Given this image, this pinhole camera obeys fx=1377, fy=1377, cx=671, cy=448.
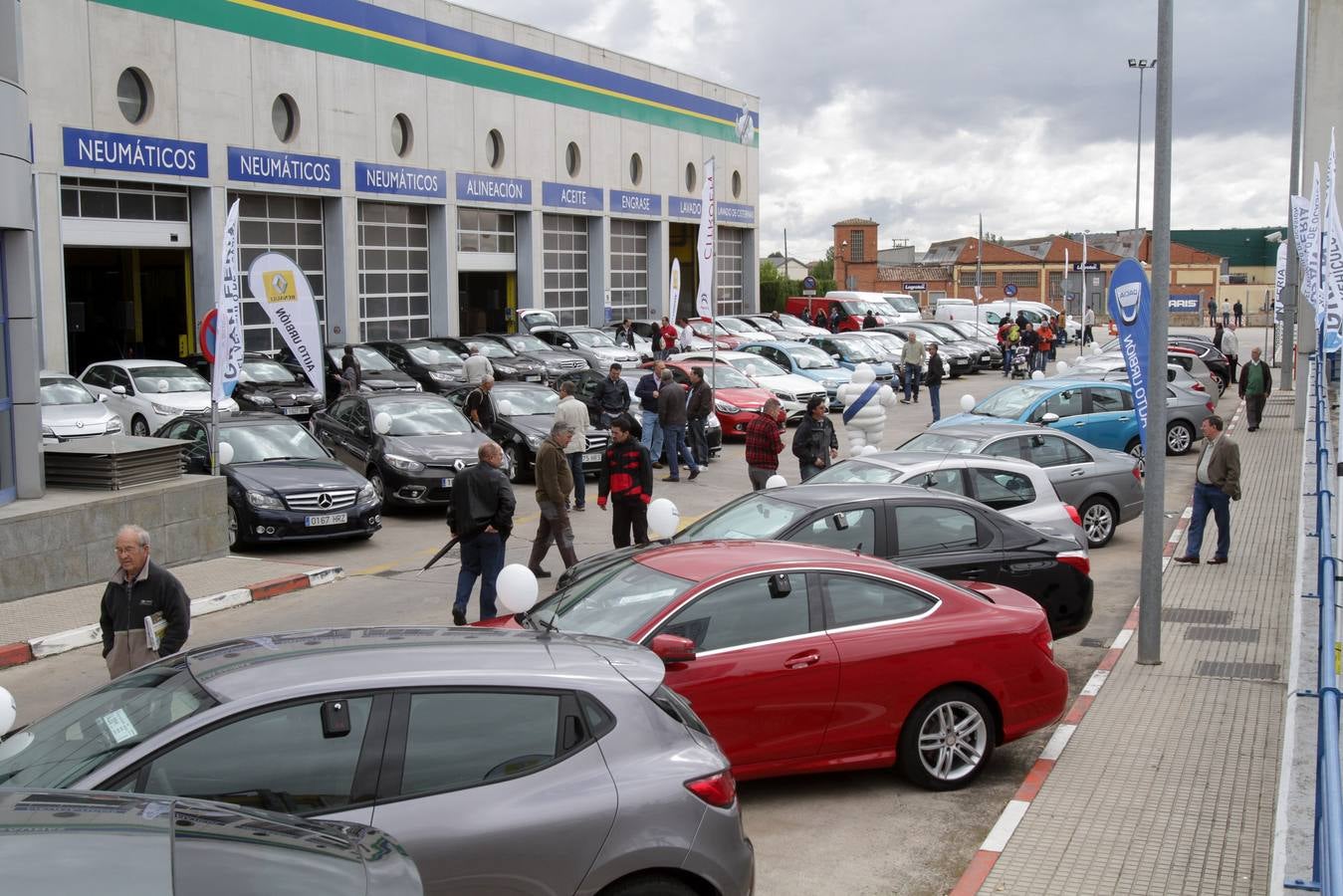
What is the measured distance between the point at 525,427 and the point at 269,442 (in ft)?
15.7

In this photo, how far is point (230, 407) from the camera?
2444 centimetres

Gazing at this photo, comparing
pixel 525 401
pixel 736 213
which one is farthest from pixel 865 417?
pixel 736 213

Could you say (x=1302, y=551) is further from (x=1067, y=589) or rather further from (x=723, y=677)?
(x=723, y=677)

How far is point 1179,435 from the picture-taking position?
2425 centimetres

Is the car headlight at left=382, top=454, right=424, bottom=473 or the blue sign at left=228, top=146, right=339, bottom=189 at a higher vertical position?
the blue sign at left=228, top=146, right=339, bottom=189

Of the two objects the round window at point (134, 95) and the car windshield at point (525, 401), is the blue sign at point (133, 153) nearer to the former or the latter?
the round window at point (134, 95)

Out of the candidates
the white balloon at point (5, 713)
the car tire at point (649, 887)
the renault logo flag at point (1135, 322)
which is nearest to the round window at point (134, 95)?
the renault logo flag at point (1135, 322)

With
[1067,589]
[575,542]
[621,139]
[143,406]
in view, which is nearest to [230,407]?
[143,406]

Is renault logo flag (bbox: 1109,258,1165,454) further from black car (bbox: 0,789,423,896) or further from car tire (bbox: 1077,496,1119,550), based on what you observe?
black car (bbox: 0,789,423,896)

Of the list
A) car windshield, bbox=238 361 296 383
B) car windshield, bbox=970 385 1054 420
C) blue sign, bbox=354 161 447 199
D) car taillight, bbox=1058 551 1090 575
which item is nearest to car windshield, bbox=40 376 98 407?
car windshield, bbox=238 361 296 383

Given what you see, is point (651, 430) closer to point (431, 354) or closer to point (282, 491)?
point (282, 491)

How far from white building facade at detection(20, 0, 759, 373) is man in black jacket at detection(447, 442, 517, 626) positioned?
19.7 metres

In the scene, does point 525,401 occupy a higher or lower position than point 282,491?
higher

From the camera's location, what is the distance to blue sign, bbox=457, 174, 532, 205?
4191cm
